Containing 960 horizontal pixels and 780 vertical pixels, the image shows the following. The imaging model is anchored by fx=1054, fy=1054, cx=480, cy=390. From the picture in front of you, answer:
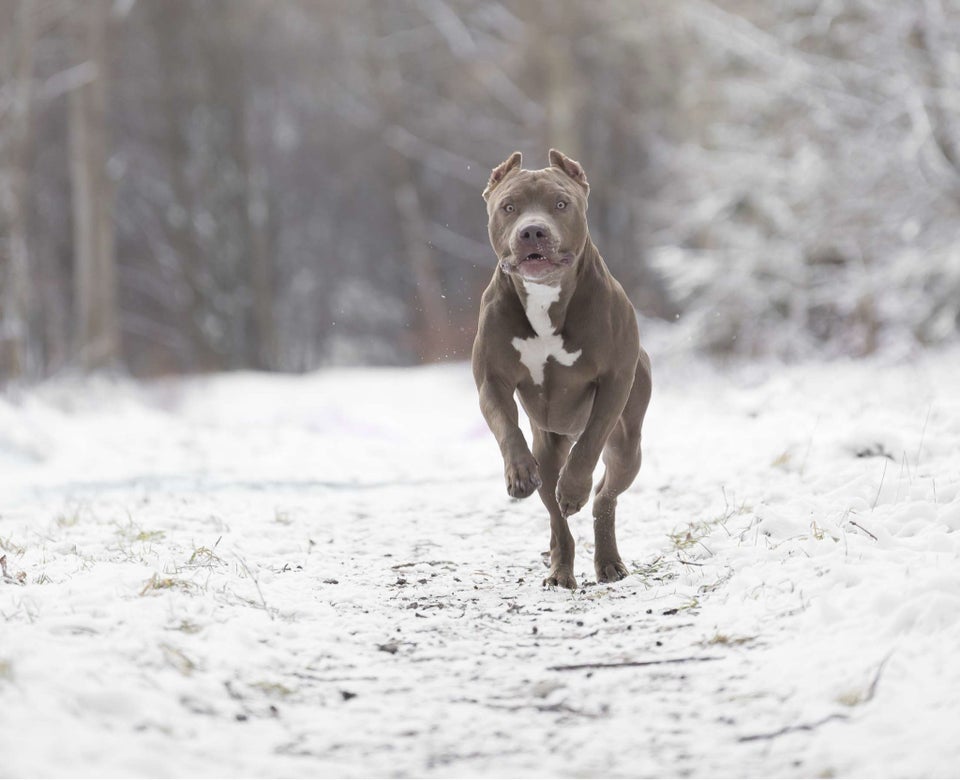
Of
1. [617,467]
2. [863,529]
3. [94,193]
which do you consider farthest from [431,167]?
[863,529]

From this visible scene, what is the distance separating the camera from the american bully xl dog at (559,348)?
4207 millimetres

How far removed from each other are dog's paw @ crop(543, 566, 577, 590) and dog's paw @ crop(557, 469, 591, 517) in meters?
0.30

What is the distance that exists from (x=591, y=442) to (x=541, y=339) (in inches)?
18.9

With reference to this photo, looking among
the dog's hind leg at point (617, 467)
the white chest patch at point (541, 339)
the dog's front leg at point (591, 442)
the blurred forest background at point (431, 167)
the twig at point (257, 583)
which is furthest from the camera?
the blurred forest background at point (431, 167)

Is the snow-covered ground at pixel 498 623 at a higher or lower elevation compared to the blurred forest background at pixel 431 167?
lower

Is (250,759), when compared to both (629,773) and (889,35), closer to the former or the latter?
(629,773)

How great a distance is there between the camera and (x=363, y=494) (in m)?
6.97

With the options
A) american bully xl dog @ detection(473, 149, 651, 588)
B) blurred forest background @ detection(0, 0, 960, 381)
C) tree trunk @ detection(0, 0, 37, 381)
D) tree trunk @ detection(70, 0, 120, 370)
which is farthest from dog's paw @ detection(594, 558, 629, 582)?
tree trunk @ detection(70, 0, 120, 370)

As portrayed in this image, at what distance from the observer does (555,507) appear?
14.7 feet

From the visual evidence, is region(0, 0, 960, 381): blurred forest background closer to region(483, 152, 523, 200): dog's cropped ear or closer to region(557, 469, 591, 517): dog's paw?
region(483, 152, 523, 200): dog's cropped ear

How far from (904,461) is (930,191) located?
8499mm

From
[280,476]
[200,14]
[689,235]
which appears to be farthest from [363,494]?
[200,14]

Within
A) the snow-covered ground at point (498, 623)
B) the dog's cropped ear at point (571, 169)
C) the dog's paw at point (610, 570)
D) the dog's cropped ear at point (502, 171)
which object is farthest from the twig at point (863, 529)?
the dog's cropped ear at point (502, 171)

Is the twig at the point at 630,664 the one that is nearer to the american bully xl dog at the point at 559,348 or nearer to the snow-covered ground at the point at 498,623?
the snow-covered ground at the point at 498,623
